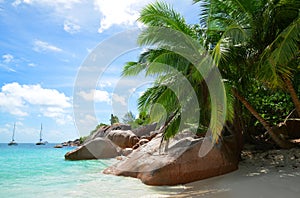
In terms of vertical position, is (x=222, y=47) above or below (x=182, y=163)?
above

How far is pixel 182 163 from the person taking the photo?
7484 mm

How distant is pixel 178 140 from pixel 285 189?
3.77 meters

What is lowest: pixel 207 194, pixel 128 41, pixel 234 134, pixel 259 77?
pixel 207 194

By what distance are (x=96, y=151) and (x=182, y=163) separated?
1106cm

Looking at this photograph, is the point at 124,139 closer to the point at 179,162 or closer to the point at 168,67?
the point at 179,162

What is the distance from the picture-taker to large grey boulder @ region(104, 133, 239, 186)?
7.32 meters

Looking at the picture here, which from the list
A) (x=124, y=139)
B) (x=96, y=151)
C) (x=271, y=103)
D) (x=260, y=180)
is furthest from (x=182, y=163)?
(x=124, y=139)

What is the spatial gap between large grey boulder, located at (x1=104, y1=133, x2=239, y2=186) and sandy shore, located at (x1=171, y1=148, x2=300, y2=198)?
29 cm

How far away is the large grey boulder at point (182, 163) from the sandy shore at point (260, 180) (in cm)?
29

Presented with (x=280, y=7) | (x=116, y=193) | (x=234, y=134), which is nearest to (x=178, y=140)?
(x=234, y=134)

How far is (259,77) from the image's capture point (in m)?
7.39

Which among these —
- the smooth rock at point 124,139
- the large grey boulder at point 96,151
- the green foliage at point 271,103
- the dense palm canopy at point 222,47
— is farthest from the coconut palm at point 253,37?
the smooth rock at point 124,139

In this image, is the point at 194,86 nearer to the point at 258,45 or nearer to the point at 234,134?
the point at 258,45

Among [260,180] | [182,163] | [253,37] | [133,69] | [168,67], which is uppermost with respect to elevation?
[253,37]
